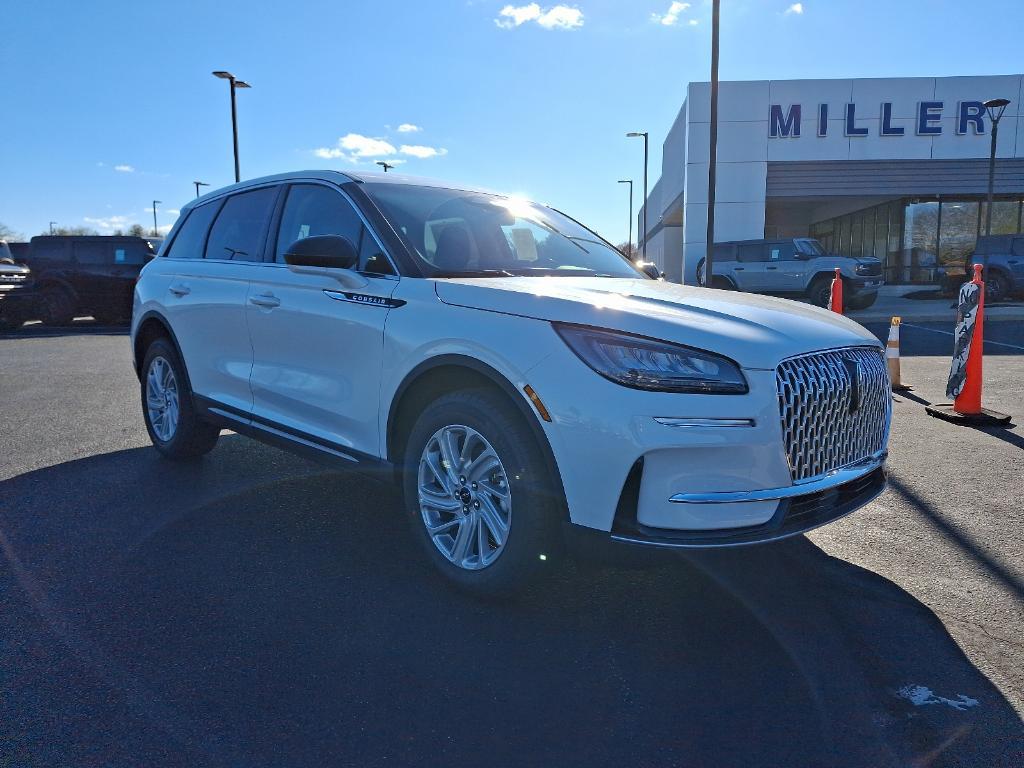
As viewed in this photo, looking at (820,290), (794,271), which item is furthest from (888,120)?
(820,290)

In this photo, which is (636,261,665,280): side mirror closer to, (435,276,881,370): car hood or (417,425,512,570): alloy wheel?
(435,276,881,370): car hood

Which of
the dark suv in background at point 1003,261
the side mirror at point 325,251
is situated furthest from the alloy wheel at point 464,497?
the dark suv in background at point 1003,261

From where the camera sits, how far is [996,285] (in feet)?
76.2

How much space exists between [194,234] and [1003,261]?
23660mm

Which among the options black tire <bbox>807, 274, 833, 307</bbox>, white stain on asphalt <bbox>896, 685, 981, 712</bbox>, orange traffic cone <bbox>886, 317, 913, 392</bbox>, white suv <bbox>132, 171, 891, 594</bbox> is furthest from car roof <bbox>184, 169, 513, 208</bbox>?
black tire <bbox>807, 274, 833, 307</bbox>

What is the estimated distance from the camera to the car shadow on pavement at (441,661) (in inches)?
91.6

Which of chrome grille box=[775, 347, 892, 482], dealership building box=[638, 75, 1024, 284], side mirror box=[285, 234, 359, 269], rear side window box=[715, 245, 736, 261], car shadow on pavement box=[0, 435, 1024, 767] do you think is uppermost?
dealership building box=[638, 75, 1024, 284]

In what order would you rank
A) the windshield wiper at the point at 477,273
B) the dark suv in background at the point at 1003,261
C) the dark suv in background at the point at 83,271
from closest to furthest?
the windshield wiper at the point at 477,273, the dark suv in background at the point at 83,271, the dark suv in background at the point at 1003,261

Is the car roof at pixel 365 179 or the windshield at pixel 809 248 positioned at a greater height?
the windshield at pixel 809 248

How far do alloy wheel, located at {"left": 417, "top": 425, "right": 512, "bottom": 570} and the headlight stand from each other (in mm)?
596

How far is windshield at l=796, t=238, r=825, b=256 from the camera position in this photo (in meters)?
20.6

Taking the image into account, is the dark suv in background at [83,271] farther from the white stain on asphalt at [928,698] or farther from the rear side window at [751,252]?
the white stain on asphalt at [928,698]

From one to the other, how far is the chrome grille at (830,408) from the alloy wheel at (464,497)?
1046 millimetres

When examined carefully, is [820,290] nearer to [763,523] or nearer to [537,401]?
[763,523]
